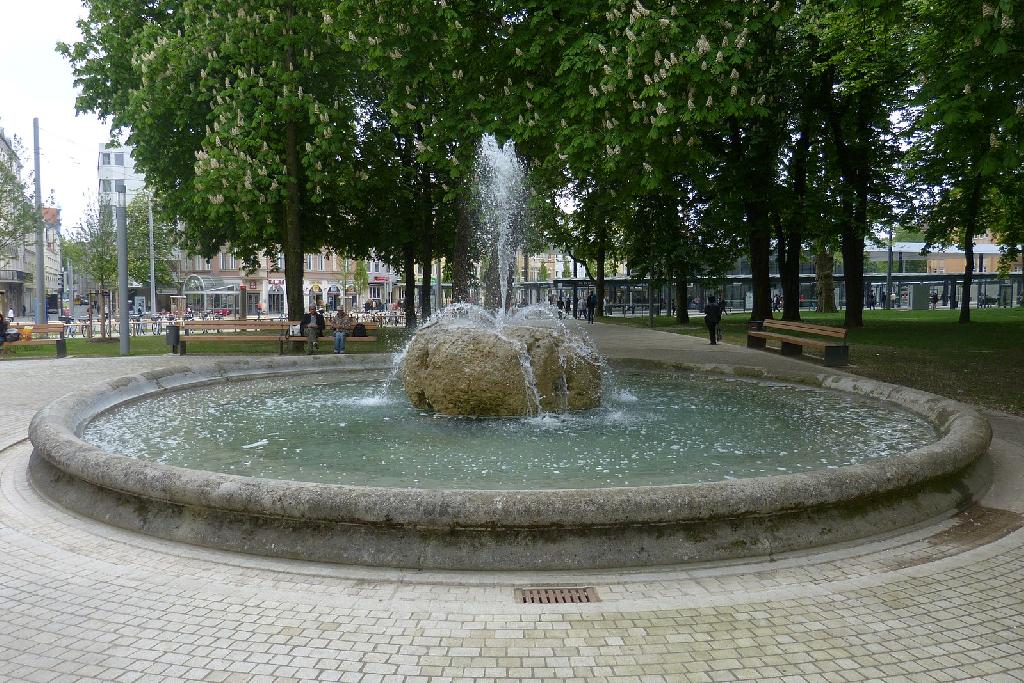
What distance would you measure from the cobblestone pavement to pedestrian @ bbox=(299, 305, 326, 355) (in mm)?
15420

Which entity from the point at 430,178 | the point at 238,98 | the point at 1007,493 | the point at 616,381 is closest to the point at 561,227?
the point at 430,178

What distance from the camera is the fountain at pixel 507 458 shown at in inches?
203

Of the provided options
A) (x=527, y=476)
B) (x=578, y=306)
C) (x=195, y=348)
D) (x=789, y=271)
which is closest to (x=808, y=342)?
(x=527, y=476)

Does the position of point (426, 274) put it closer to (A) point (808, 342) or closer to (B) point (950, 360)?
(A) point (808, 342)

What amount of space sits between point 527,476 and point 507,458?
0.74 meters

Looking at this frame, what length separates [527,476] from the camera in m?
7.00

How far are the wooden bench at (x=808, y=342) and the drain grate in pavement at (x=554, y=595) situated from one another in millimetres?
12168

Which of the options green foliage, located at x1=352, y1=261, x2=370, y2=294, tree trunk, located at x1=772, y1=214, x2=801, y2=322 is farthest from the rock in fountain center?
green foliage, located at x1=352, y1=261, x2=370, y2=294

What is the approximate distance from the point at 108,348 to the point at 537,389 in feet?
65.6

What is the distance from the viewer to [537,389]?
995cm

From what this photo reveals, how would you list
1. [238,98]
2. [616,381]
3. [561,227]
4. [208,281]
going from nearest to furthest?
[616,381]
[238,98]
[561,227]
[208,281]

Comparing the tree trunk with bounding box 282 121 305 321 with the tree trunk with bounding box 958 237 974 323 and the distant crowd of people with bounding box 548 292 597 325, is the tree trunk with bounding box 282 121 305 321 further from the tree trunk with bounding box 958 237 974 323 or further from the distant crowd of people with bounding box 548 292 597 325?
the tree trunk with bounding box 958 237 974 323

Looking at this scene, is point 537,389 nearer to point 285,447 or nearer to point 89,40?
point 285,447

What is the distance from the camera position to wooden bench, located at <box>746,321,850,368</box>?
1645 centimetres
